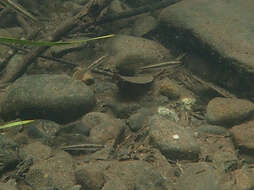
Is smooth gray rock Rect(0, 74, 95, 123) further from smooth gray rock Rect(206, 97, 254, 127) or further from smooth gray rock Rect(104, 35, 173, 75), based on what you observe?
smooth gray rock Rect(206, 97, 254, 127)

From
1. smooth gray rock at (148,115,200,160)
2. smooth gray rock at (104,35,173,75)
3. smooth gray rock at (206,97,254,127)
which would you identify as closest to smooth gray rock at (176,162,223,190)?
smooth gray rock at (148,115,200,160)

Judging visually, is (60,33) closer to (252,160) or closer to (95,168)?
(95,168)

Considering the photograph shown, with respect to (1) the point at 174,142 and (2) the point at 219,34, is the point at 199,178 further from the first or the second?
(2) the point at 219,34

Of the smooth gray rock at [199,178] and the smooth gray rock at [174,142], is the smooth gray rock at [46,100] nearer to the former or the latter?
the smooth gray rock at [174,142]

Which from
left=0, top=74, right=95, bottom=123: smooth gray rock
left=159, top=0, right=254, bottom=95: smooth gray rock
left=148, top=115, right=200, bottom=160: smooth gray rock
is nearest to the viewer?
left=148, top=115, right=200, bottom=160: smooth gray rock

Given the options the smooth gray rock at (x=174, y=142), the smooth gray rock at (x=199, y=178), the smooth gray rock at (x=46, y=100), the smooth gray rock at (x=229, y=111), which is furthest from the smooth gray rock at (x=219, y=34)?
the smooth gray rock at (x=46, y=100)

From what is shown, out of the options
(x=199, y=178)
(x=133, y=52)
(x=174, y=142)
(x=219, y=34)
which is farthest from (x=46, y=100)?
(x=219, y=34)

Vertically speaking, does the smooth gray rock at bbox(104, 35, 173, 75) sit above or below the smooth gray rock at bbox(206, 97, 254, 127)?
above

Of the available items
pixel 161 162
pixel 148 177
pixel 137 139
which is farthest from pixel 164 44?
pixel 148 177
